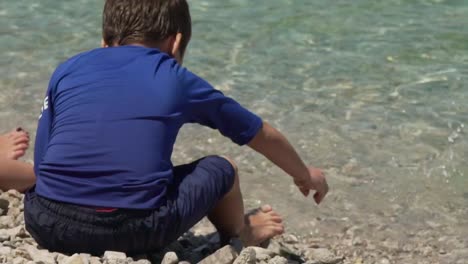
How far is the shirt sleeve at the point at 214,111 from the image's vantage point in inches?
118

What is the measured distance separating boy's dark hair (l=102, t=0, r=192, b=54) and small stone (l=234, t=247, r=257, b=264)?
0.77 meters

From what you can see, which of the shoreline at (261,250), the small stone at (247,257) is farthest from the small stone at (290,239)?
the small stone at (247,257)

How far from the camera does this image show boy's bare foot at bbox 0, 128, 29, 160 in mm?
3643

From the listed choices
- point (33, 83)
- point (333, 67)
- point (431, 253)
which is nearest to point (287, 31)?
point (333, 67)

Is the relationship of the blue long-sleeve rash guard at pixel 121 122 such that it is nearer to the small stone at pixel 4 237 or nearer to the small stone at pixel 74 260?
the small stone at pixel 74 260

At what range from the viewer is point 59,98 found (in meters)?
3.05

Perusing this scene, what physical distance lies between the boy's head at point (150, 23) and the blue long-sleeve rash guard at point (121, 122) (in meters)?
0.09

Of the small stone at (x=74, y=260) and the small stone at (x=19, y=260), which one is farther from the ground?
the small stone at (x=74, y=260)

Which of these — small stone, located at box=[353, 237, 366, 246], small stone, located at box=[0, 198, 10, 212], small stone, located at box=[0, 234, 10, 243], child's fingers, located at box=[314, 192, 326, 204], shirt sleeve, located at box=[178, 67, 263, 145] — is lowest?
small stone, located at box=[353, 237, 366, 246]

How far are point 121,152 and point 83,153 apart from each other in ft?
0.42

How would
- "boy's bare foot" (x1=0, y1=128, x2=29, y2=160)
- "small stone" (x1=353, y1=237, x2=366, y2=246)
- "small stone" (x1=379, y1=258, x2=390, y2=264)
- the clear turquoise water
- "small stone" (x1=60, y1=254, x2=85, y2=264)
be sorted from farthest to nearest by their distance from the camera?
the clear turquoise water
"small stone" (x1=353, y1=237, x2=366, y2=246)
"small stone" (x1=379, y1=258, x2=390, y2=264)
"boy's bare foot" (x1=0, y1=128, x2=29, y2=160)
"small stone" (x1=60, y1=254, x2=85, y2=264)

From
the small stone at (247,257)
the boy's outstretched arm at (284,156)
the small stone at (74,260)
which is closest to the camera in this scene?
the small stone at (74,260)

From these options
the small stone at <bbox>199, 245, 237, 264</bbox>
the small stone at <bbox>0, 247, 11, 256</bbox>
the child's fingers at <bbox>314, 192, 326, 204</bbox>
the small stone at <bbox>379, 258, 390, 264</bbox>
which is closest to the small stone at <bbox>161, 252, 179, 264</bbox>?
the small stone at <bbox>199, 245, 237, 264</bbox>

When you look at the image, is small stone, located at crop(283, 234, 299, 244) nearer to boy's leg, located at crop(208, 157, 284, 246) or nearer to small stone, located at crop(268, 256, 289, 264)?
boy's leg, located at crop(208, 157, 284, 246)
